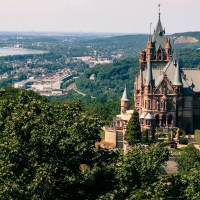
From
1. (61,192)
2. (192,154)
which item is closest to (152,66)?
(192,154)

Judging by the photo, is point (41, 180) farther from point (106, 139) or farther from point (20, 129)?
point (106, 139)

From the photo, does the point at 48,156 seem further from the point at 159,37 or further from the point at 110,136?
the point at 159,37

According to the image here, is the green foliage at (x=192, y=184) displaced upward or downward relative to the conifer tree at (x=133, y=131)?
upward

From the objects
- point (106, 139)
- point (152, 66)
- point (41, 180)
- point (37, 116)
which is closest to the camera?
point (41, 180)

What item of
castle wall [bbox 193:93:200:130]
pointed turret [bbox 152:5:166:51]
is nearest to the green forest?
castle wall [bbox 193:93:200:130]

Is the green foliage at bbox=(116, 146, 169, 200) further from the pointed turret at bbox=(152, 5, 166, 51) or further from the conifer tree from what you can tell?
the pointed turret at bbox=(152, 5, 166, 51)

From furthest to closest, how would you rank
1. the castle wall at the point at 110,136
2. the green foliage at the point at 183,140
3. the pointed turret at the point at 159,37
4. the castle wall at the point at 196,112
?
the pointed turret at the point at 159,37 < the castle wall at the point at 196,112 < the castle wall at the point at 110,136 < the green foliage at the point at 183,140

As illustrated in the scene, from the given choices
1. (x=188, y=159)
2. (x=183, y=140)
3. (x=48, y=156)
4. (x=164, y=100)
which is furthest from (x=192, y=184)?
(x=164, y=100)

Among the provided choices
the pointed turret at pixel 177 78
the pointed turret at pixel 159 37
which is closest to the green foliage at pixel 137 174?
the pointed turret at pixel 177 78

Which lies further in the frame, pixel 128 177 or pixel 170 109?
pixel 170 109

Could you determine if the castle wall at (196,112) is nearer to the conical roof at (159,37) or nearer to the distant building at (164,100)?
the distant building at (164,100)

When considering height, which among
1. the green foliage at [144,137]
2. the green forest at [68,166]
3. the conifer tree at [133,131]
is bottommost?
the green foliage at [144,137]
